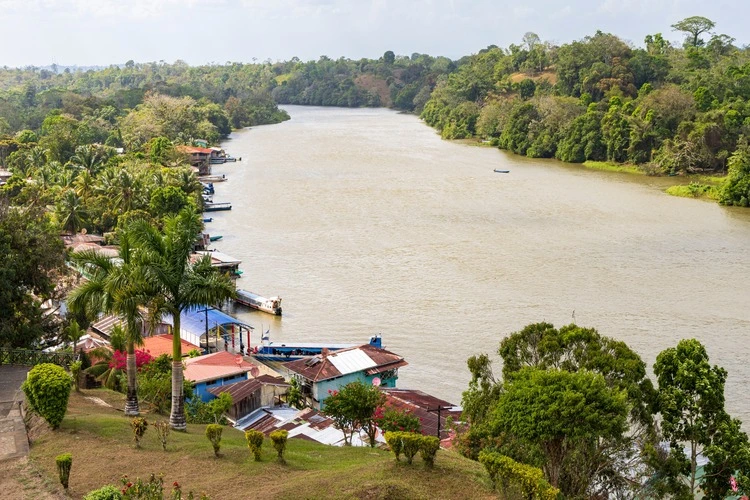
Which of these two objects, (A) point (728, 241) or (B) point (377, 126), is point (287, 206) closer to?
(A) point (728, 241)

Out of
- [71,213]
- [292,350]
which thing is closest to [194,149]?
[71,213]

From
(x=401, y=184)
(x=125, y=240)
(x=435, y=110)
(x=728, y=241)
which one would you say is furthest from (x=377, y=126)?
(x=125, y=240)

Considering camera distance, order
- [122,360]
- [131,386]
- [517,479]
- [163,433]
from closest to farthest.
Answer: [517,479]
[163,433]
[131,386]
[122,360]

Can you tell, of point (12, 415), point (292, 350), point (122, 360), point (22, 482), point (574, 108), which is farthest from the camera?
point (574, 108)

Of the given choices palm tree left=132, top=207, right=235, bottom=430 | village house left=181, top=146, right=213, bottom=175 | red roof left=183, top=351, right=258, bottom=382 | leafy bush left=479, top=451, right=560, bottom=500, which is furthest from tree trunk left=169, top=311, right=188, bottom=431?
village house left=181, top=146, right=213, bottom=175

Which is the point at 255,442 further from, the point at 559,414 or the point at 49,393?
the point at 559,414

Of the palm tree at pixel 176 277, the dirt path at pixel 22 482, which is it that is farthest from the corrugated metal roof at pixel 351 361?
the dirt path at pixel 22 482

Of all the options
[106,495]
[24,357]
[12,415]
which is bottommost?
[24,357]
